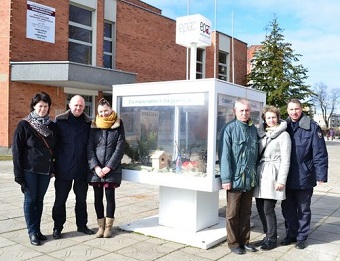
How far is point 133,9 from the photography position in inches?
846

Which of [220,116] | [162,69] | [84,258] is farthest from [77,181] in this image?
[162,69]

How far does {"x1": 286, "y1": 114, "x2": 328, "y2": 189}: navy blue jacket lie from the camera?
184 inches

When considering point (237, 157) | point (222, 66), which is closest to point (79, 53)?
point (222, 66)

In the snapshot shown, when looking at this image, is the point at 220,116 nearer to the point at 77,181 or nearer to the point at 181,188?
the point at 181,188

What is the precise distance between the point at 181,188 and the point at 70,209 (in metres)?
2.55

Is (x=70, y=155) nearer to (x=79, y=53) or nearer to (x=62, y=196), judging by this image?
(x=62, y=196)

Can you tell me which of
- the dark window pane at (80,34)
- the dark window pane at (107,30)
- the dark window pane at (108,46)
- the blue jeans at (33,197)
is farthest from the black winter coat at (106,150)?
the dark window pane at (107,30)

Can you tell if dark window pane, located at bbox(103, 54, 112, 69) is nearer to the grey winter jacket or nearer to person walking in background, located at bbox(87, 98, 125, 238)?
person walking in background, located at bbox(87, 98, 125, 238)

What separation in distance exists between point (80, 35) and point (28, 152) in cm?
1537

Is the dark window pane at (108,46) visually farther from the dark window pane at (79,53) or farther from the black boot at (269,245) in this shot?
the black boot at (269,245)

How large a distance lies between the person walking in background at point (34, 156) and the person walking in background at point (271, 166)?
2.62m

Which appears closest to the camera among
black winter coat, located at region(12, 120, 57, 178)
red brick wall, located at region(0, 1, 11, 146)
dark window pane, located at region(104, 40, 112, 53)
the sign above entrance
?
black winter coat, located at region(12, 120, 57, 178)

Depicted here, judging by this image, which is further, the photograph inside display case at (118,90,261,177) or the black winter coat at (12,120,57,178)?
the photograph inside display case at (118,90,261,177)

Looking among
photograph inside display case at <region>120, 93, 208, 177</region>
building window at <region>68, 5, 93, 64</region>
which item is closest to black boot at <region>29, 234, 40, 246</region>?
photograph inside display case at <region>120, 93, 208, 177</region>
